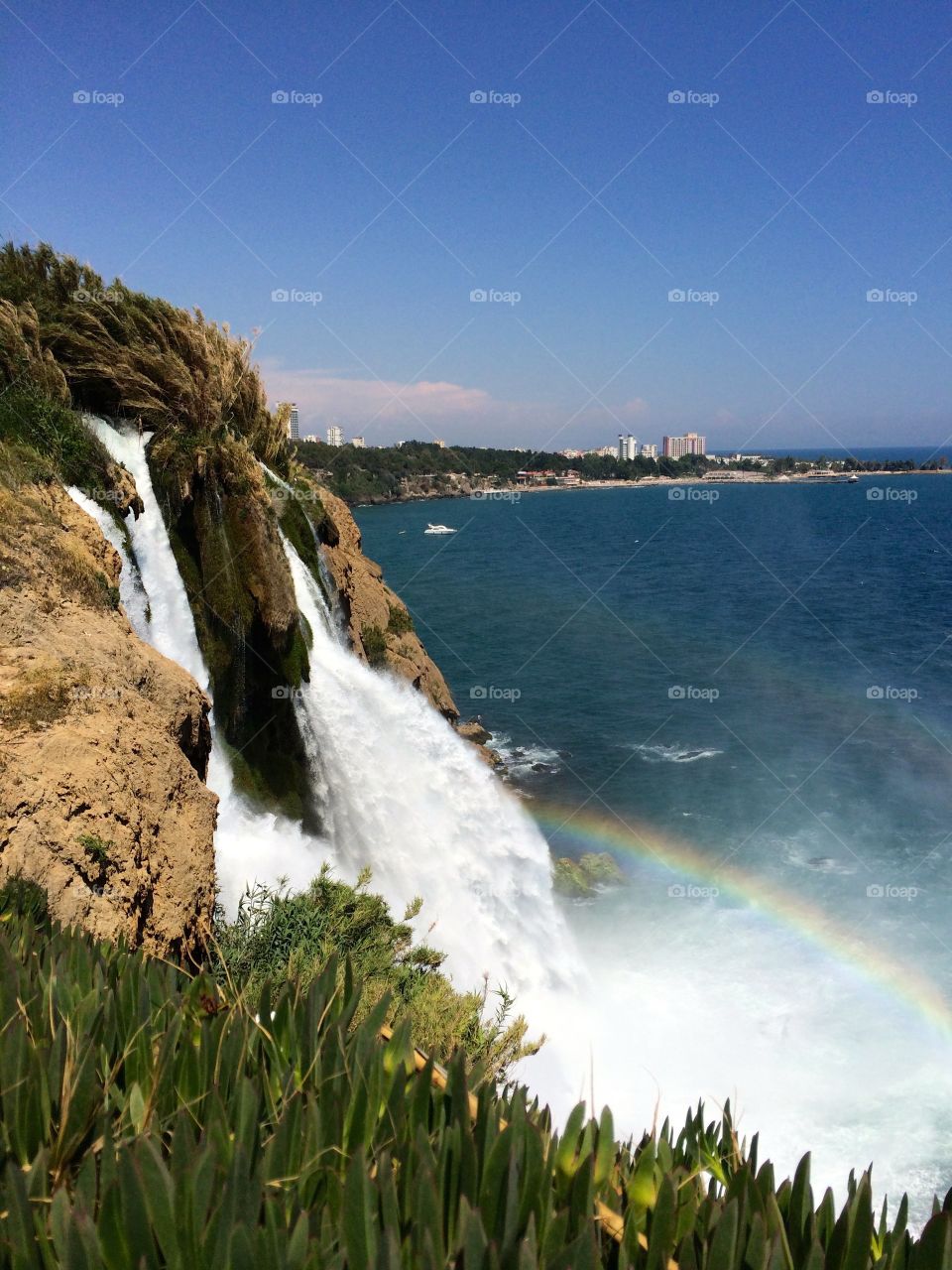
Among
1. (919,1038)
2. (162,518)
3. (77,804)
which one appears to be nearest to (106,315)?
(162,518)

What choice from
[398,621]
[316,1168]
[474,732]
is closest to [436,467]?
[474,732]

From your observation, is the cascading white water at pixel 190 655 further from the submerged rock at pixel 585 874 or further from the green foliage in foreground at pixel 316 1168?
the submerged rock at pixel 585 874

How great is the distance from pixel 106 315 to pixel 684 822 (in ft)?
52.7

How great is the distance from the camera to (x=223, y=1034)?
2.87 meters

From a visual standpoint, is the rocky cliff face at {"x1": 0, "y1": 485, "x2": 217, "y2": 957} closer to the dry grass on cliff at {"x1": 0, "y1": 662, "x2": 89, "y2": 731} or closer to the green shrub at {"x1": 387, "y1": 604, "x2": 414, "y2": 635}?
the dry grass on cliff at {"x1": 0, "y1": 662, "x2": 89, "y2": 731}

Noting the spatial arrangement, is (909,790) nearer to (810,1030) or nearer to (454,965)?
(810,1030)

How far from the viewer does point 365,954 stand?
7.90m

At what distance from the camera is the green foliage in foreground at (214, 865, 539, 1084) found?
21.6 ft

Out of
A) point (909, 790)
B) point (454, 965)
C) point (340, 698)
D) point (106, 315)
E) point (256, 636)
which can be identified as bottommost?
point (454, 965)

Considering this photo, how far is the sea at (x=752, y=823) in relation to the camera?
39.4 feet

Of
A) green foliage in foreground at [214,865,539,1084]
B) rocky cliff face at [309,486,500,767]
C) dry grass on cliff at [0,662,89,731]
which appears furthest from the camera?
rocky cliff face at [309,486,500,767]

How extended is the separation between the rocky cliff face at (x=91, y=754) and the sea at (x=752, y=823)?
3967 millimetres

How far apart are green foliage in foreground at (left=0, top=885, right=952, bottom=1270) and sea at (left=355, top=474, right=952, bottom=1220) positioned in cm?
33

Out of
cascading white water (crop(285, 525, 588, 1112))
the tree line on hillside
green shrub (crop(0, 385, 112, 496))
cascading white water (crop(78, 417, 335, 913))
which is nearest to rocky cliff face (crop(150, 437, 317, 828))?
cascading white water (crop(78, 417, 335, 913))
